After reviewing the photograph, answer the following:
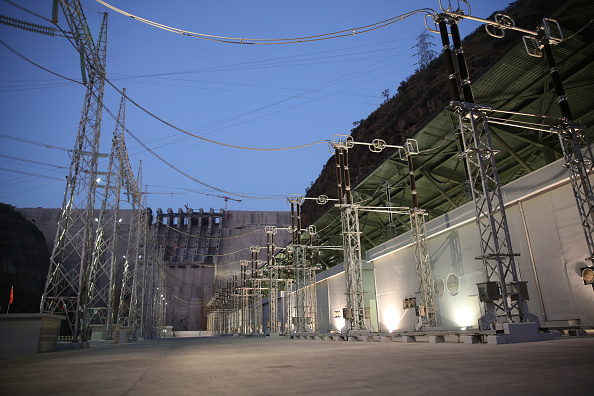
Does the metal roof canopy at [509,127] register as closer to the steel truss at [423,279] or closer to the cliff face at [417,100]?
the steel truss at [423,279]

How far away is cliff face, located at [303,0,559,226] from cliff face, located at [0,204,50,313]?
52699mm

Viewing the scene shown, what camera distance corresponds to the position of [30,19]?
18781 millimetres

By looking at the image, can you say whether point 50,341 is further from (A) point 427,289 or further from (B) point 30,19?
(A) point 427,289

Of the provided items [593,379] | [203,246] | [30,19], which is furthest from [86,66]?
[203,246]

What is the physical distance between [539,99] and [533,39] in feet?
22.7

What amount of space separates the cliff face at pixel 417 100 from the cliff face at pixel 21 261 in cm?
5270

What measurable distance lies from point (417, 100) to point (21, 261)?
77049mm

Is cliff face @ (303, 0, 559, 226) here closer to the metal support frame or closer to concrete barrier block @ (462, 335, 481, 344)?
the metal support frame

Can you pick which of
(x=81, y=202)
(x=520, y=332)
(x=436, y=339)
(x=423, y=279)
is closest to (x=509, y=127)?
(x=423, y=279)

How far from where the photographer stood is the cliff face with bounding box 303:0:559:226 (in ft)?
116

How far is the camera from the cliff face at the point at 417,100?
3541 centimetres

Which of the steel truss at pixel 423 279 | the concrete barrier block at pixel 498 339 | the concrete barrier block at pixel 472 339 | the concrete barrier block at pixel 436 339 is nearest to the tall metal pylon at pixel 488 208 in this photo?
the concrete barrier block at pixel 472 339

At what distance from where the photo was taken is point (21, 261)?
238ft

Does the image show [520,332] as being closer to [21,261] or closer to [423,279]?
[423,279]
